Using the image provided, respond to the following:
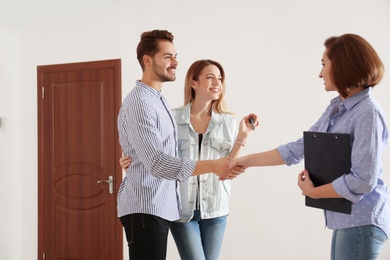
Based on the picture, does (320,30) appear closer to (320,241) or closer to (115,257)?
(320,241)

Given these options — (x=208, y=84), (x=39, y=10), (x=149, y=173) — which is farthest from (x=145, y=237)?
(x=39, y=10)

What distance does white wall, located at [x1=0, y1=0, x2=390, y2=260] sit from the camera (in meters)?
3.38

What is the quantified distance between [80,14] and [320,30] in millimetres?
2303

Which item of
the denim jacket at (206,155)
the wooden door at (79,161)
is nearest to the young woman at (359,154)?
the denim jacket at (206,155)

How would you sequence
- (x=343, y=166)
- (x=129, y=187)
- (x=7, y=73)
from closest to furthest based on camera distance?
(x=343, y=166), (x=129, y=187), (x=7, y=73)

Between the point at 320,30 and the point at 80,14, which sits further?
the point at 80,14

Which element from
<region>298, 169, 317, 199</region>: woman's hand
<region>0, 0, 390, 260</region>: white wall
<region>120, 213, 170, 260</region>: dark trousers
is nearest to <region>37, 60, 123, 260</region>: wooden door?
<region>0, 0, 390, 260</region>: white wall

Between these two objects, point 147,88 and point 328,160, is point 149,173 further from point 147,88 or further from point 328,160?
point 328,160

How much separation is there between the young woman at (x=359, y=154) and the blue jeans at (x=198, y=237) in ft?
2.76

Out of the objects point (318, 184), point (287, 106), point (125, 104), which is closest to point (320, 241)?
point (287, 106)

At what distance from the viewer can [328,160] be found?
5.42 ft

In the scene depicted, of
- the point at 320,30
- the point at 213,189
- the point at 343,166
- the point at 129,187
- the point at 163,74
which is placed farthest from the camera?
the point at 320,30

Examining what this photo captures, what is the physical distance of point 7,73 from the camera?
440 centimetres

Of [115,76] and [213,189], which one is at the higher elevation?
[115,76]
